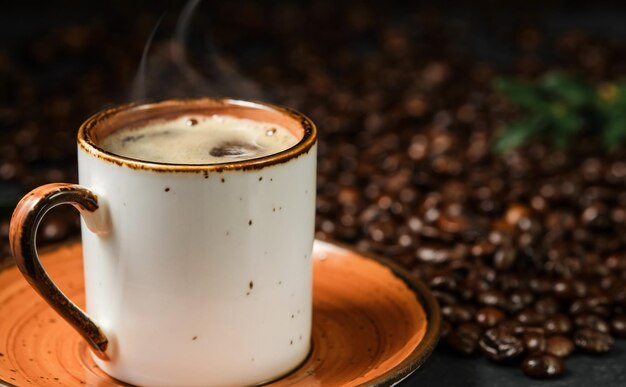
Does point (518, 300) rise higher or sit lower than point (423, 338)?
lower

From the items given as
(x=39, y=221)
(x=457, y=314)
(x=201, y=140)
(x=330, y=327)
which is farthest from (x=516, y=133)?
(x=39, y=221)

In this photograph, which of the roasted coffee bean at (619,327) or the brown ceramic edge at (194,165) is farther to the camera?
the roasted coffee bean at (619,327)

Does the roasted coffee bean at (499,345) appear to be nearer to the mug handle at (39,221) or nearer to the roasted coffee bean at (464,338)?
the roasted coffee bean at (464,338)

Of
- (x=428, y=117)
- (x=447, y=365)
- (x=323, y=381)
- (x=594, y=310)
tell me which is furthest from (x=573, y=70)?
(x=323, y=381)

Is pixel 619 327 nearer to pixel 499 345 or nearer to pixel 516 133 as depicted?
pixel 499 345

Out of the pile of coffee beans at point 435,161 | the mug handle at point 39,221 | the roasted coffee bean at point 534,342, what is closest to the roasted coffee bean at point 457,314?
Answer: the pile of coffee beans at point 435,161

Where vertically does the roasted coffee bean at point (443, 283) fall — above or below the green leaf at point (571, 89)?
below

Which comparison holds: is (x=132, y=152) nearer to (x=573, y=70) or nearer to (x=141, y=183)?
(x=141, y=183)
